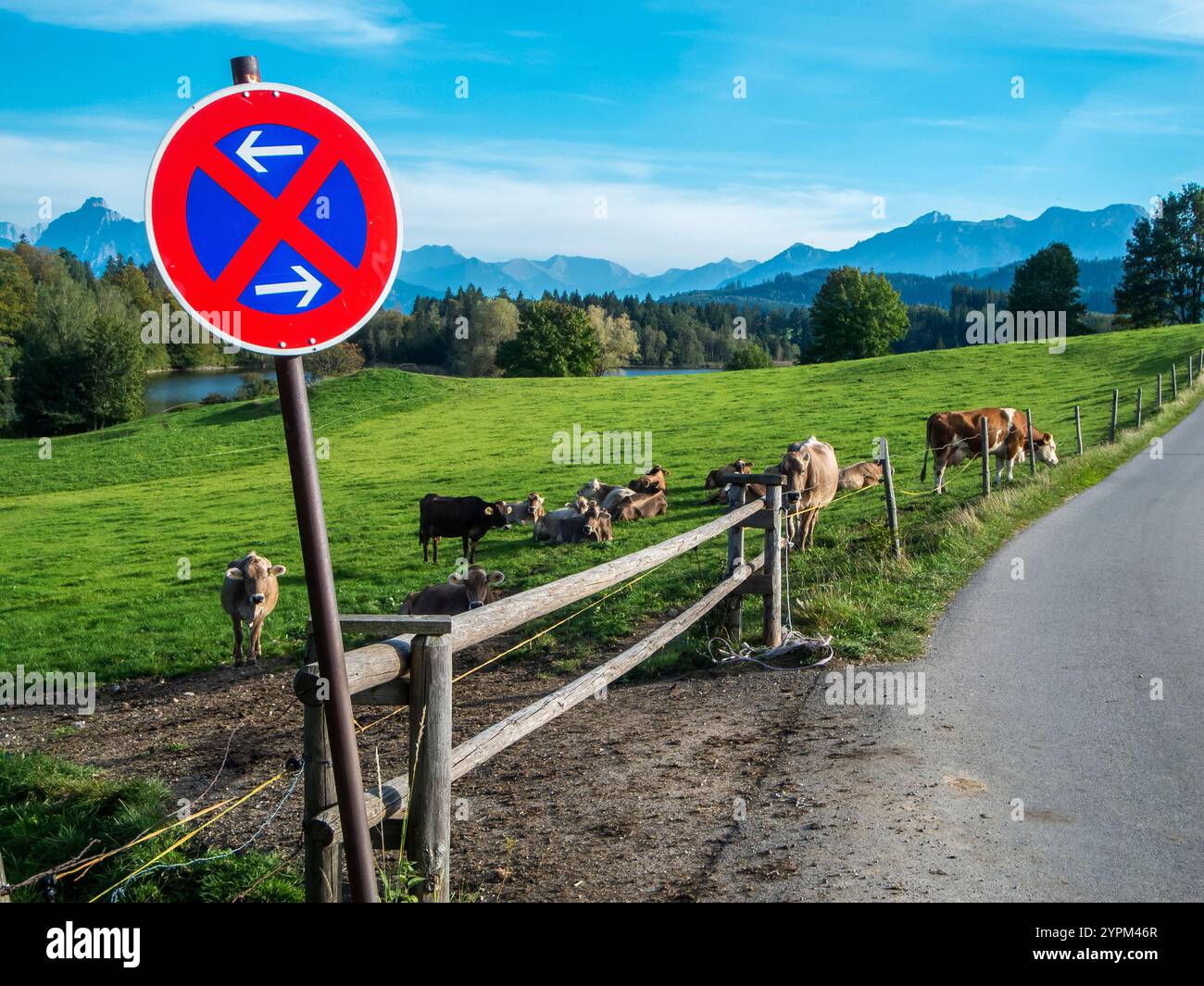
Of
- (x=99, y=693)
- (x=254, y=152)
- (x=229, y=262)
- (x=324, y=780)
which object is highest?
(x=254, y=152)

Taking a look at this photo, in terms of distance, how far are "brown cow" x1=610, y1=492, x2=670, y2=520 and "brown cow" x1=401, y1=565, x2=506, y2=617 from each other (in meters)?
8.54

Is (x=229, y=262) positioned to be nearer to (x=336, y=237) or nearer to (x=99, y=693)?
(x=336, y=237)

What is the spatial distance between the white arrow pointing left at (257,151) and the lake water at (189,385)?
7521 centimetres

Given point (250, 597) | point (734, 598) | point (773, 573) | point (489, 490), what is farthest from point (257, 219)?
point (489, 490)

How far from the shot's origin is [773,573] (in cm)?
952

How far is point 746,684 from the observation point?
8.39 metres

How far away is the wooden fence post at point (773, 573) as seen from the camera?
940cm

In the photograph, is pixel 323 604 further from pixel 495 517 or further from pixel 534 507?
pixel 534 507

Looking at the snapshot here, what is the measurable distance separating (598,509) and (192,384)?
88.0 m

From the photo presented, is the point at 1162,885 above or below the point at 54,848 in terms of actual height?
above

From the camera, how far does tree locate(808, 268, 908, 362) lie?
8756cm
